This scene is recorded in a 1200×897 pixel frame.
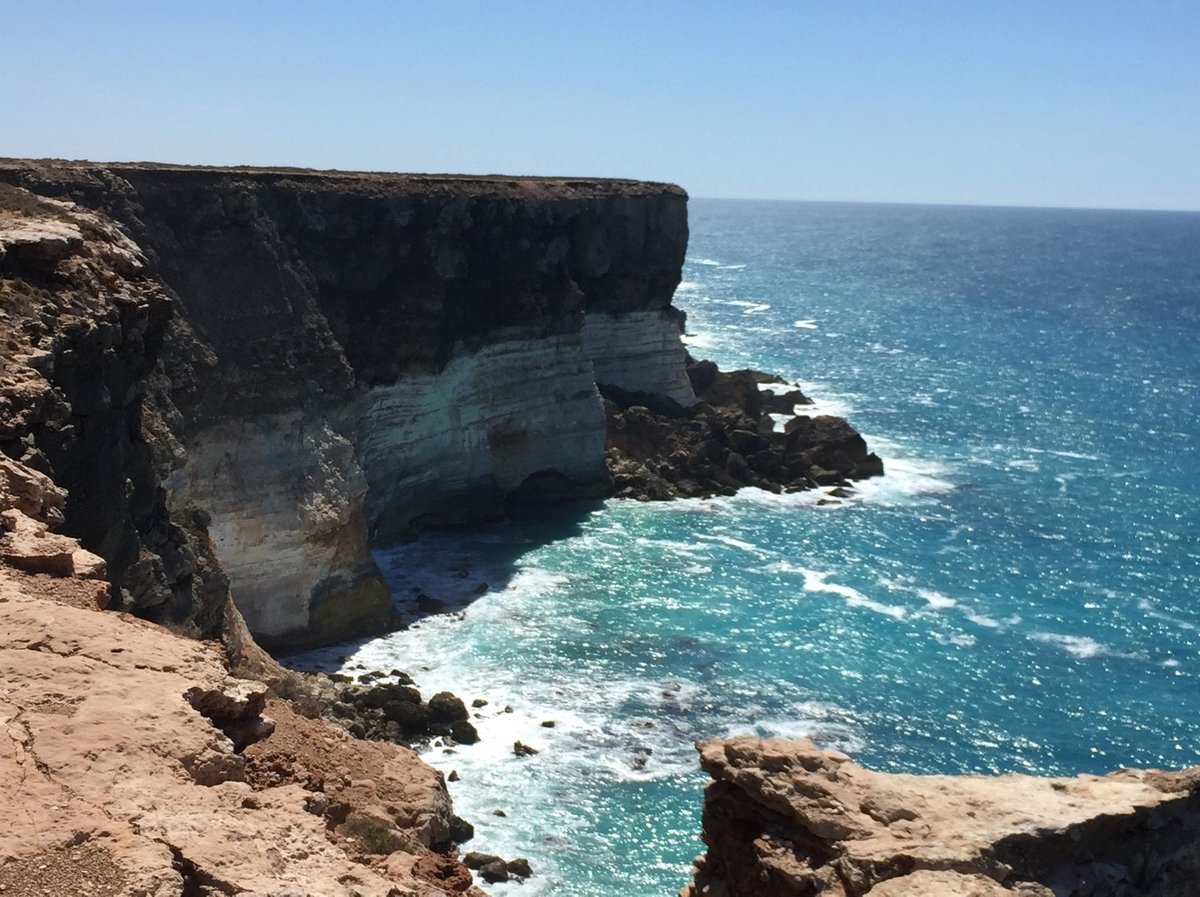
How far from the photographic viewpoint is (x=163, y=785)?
8.32m

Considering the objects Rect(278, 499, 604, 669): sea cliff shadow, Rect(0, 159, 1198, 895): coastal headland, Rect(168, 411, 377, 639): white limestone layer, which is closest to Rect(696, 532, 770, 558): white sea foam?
Rect(278, 499, 604, 669): sea cliff shadow

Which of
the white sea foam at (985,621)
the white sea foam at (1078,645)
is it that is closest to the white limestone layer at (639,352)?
the white sea foam at (985,621)

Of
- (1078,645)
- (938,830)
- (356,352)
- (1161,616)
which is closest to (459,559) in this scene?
(356,352)

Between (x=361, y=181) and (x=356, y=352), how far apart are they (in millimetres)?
7164

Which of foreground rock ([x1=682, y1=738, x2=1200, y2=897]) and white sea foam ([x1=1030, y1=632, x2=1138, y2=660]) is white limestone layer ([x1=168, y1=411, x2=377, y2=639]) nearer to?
white sea foam ([x1=1030, y1=632, x2=1138, y2=660])

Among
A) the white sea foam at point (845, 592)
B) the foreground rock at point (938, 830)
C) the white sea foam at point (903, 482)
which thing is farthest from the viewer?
the white sea foam at point (903, 482)

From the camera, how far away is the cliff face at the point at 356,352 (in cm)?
3209

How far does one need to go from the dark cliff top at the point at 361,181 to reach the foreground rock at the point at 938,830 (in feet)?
94.1

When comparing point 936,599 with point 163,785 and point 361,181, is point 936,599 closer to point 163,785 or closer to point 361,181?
point 361,181

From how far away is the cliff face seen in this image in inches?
1264

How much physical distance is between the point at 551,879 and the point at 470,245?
3022 centimetres

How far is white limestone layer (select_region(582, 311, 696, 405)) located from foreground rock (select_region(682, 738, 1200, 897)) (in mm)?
47139

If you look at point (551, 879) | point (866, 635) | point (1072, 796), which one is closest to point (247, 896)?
point (1072, 796)

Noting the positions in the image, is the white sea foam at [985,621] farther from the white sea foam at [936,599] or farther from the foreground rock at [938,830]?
the foreground rock at [938,830]
